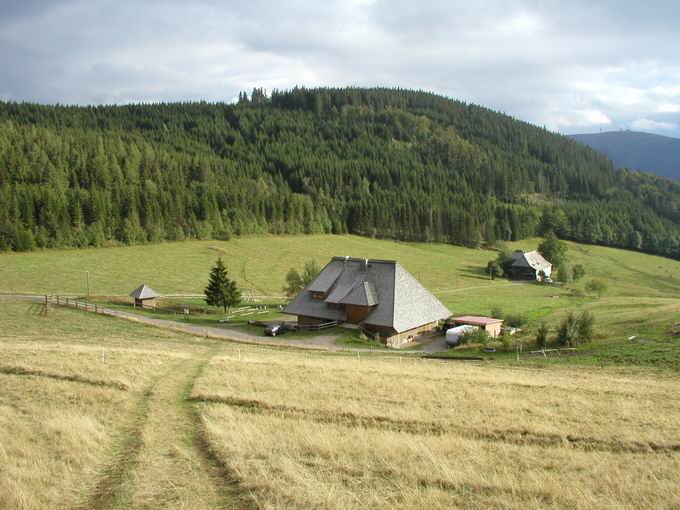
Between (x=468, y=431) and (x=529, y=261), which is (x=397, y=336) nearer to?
(x=468, y=431)

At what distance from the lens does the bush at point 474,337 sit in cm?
4516

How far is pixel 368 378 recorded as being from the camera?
81.7 ft

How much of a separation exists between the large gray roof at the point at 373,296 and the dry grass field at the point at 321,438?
25540 millimetres

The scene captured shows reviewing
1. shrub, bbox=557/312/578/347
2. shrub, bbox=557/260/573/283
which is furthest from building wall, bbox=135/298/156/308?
shrub, bbox=557/260/573/283

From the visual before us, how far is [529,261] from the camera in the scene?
11150 cm

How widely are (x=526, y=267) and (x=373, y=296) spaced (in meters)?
67.2

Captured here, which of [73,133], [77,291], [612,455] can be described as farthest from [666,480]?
[73,133]

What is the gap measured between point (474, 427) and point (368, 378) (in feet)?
30.2

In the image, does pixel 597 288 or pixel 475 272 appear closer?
pixel 597 288

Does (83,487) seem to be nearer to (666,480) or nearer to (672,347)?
(666,480)

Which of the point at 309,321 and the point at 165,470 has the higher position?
the point at 165,470

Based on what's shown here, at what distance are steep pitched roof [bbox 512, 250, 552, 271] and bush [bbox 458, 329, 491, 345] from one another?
2725 inches

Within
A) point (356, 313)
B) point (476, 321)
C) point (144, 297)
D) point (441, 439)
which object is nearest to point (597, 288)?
point (476, 321)

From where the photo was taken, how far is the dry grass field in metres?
10.5
